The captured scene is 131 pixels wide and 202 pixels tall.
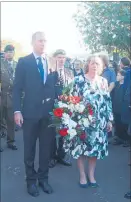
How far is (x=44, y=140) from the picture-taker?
4.39 m

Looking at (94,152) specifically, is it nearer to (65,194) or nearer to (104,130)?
(104,130)

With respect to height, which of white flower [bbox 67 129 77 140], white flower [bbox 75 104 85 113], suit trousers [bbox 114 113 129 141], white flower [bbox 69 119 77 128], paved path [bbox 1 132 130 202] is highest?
white flower [bbox 75 104 85 113]

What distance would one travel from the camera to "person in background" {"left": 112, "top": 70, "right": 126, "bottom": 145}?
6.69 m

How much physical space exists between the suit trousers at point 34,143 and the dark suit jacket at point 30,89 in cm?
13

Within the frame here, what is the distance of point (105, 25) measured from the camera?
64.1 ft

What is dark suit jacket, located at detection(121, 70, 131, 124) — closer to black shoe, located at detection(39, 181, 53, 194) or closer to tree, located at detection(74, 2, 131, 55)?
black shoe, located at detection(39, 181, 53, 194)

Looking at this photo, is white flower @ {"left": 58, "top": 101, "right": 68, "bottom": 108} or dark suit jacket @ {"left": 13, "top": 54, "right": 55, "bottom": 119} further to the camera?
white flower @ {"left": 58, "top": 101, "right": 68, "bottom": 108}

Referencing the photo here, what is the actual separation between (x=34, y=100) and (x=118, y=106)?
307cm

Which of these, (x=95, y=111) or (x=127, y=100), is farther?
(x=127, y=100)

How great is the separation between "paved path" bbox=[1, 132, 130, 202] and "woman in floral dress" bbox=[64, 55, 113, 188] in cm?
24

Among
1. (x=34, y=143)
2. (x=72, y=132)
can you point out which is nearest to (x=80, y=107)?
(x=72, y=132)

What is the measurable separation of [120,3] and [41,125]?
49.2 ft

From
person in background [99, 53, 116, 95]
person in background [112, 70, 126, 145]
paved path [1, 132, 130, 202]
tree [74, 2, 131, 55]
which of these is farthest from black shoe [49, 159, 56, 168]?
tree [74, 2, 131, 55]

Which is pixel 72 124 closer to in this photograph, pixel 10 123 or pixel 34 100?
pixel 34 100
